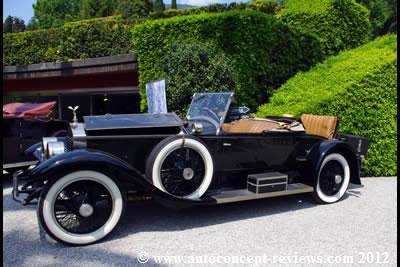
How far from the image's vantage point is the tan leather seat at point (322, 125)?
5.05m

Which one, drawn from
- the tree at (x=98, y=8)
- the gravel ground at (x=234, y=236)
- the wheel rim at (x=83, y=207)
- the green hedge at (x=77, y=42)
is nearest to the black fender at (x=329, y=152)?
the gravel ground at (x=234, y=236)

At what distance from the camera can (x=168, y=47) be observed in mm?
8000

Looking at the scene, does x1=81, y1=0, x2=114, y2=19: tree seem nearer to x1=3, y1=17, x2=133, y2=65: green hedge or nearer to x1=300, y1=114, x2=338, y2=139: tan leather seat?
x1=3, y1=17, x2=133, y2=65: green hedge

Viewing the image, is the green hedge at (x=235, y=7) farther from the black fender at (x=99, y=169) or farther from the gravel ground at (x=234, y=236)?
the black fender at (x=99, y=169)

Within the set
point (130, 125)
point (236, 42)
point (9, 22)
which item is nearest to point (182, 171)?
point (130, 125)

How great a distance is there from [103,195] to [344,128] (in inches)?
186

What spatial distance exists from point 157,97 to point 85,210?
3327 millimetres

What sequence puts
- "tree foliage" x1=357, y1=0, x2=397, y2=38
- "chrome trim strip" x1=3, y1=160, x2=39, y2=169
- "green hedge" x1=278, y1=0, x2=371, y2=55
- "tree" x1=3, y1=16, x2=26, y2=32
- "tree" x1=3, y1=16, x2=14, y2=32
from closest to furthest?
"chrome trim strip" x1=3, y1=160, x2=39, y2=169
"green hedge" x1=278, y1=0, x2=371, y2=55
"tree foliage" x1=357, y1=0, x2=397, y2=38
"tree" x1=3, y1=16, x2=26, y2=32
"tree" x1=3, y1=16, x2=14, y2=32

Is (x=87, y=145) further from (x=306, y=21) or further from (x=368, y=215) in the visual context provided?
(x=306, y=21)

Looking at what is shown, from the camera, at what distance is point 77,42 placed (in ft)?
42.5

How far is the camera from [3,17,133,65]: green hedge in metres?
12.7

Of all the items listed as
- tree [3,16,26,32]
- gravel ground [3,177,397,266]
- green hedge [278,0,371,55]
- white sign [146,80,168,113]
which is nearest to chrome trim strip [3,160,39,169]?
gravel ground [3,177,397,266]

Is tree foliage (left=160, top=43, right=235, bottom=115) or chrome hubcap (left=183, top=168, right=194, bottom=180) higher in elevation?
tree foliage (left=160, top=43, right=235, bottom=115)

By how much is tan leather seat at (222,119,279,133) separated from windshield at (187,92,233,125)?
1.95ft
